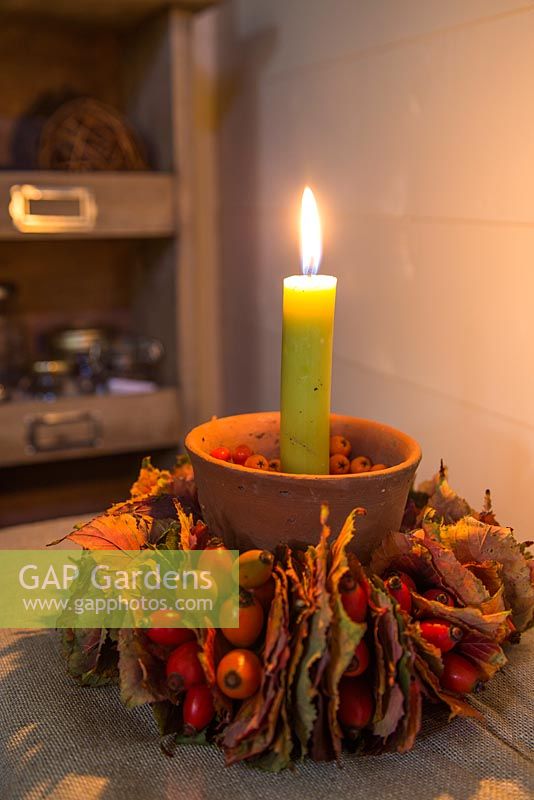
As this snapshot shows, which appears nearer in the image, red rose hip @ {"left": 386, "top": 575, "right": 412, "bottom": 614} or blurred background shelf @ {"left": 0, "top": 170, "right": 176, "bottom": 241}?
red rose hip @ {"left": 386, "top": 575, "right": 412, "bottom": 614}

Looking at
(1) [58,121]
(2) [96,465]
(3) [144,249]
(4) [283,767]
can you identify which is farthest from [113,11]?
(4) [283,767]

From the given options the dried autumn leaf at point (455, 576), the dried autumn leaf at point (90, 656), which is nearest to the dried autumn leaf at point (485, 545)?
the dried autumn leaf at point (455, 576)

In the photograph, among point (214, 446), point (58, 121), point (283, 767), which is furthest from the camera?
point (58, 121)

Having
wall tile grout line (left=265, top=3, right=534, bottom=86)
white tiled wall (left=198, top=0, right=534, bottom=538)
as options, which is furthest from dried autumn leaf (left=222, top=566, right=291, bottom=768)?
wall tile grout line (left=265, top=3, right=534, bottom=86)

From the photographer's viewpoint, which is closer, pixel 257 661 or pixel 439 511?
pixel 257 661

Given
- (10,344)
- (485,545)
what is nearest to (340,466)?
(485,545)

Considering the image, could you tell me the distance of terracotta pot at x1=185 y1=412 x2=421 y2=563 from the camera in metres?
0.54

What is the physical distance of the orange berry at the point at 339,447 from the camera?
67cm

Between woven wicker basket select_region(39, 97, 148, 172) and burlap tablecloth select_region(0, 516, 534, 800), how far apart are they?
1.11m

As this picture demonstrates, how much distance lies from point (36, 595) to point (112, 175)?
0.96m

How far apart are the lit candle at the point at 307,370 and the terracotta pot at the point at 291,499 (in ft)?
0.20

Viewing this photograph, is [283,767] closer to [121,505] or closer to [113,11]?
[121,505]

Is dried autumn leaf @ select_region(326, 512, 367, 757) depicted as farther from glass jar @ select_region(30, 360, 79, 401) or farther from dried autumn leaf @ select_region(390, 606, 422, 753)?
glass jar @ select_region(30, 360, 79, 401)

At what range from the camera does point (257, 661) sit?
0.51m
